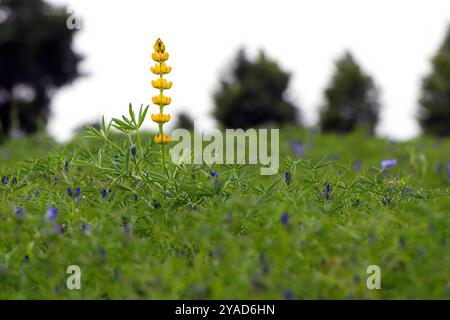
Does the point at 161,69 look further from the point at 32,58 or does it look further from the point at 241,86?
the point at 32,58

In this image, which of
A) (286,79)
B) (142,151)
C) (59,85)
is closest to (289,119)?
(286,79)

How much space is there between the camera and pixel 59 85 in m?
28.0

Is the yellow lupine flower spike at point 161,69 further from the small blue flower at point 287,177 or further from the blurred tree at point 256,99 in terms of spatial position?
the blurred tree at point 256,99

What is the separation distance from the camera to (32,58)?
26797 millimetres

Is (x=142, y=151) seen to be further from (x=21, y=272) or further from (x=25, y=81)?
(x=25, y=81)

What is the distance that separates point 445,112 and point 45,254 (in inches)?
1001

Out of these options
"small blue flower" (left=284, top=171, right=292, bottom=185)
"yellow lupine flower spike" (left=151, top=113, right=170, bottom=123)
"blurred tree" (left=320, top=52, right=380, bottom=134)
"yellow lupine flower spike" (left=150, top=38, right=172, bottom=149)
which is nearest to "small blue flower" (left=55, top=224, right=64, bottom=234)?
"yellow lupine flower spike" (left=150, top=38, right=172, bottom=149)

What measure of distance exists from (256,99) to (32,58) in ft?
31.2

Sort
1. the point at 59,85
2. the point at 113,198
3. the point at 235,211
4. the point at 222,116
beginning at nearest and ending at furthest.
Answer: the point at 235,211
the point at 113,198
the point at 222,116
the point at 59,85

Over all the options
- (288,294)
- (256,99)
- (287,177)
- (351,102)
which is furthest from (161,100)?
(351,102)

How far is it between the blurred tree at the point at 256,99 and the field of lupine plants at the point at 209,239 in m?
22.1

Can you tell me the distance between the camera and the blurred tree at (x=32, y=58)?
26031 mm
